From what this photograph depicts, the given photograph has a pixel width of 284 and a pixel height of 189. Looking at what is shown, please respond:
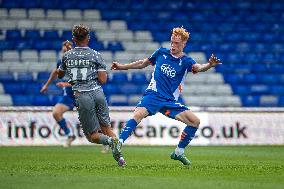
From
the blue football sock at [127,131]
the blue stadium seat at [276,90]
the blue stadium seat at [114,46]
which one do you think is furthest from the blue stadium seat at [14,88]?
the blue football sock at [127,131]

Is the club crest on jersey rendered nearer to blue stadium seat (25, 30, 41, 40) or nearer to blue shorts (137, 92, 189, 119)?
blue shorts (137, 92, 189, 119)

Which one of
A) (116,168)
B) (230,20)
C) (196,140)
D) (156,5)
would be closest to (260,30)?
(230,20)

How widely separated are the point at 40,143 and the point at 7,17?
20.2 ft

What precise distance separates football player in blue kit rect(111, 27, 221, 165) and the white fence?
26.0 feet

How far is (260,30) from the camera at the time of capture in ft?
81.1

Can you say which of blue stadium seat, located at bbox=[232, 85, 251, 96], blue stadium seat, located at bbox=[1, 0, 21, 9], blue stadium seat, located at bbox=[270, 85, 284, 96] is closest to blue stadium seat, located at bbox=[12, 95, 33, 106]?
blue stadium seat, located at bbox=[1, 0, 21, 9]

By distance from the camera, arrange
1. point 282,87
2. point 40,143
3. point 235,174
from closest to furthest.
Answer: point 235,174 < point 40,143 < point 282,87

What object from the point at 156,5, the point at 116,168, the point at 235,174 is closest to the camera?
the point at 235,174

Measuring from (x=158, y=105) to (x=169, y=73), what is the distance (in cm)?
51

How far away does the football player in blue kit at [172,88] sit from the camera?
36.1 feet

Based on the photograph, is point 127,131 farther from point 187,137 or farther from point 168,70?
point 168,70

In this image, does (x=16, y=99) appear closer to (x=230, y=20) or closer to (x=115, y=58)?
(x=115, y=58)

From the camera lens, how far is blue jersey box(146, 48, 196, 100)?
36.7ft

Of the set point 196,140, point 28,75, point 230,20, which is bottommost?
point 196,140
